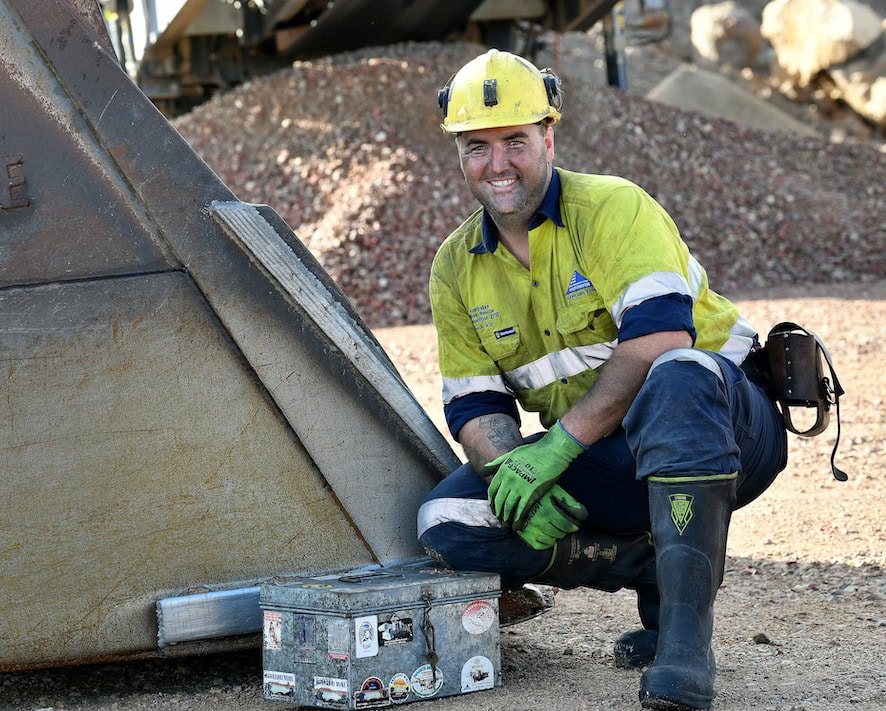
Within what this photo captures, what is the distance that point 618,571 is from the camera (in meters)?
2.94

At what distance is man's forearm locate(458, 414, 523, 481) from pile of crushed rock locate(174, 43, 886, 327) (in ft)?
20.3

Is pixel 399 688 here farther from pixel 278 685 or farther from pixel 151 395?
pixel 151 395

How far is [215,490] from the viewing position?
2.86m

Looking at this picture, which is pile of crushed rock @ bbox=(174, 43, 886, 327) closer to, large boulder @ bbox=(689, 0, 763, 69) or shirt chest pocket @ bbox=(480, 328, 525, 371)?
shirt chest pocket @ bbox=(480, 328, 525, 371)

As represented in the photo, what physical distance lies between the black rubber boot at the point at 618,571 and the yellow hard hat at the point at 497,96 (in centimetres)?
99

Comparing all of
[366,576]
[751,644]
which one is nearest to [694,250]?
[751,644]

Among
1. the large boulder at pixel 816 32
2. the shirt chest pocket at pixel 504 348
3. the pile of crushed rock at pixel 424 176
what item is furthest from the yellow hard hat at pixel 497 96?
the large boulder at pixel 816 32

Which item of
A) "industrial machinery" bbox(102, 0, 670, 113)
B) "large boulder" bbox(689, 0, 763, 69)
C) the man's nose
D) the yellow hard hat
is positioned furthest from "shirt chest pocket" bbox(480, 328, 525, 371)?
"large boulder" bbox(689, 0, 763, 69)

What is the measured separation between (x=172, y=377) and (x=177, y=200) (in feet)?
1.38

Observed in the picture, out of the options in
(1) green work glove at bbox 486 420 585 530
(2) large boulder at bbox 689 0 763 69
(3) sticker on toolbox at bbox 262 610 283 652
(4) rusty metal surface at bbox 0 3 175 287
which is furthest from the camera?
(2) large boulder at bbox 689 0 763 69

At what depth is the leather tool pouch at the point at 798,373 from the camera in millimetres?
2992

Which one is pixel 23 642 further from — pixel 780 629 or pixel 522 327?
pixel 780 629

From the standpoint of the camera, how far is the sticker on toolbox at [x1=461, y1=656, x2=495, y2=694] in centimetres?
266

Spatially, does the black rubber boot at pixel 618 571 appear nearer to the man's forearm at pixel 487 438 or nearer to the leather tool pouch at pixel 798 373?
the man's forearm at pixel 487 438
